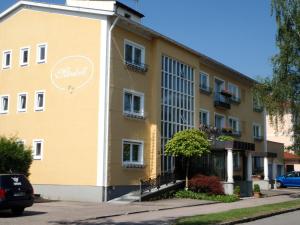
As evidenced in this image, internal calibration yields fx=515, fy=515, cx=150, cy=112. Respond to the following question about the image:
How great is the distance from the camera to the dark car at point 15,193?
18.2m

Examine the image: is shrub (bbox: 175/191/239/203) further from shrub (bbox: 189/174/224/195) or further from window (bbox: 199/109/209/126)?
window (bbox: 199/109/209/126)

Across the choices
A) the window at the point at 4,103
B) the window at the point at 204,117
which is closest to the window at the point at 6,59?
the window at the point at 4,103

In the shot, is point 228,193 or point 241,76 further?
point 241,76

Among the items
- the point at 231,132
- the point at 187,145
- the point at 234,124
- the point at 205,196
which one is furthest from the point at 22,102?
the point at 234,124

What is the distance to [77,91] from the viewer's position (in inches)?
1082

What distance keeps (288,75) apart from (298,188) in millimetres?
18790

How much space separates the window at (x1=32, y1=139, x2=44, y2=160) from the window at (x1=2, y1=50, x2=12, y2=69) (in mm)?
5498

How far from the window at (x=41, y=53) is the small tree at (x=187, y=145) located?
8.66 m

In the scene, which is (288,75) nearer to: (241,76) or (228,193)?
(228,193)

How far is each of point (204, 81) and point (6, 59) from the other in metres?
13.9

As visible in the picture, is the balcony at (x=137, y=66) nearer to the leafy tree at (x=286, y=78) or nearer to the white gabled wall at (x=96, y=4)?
the white gabled wall at (x=96, y=4)

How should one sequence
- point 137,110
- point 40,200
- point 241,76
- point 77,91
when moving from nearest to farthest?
point 40,200 < point 77,91 < point 137,110 < point 241,76

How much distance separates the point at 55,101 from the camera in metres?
28.2

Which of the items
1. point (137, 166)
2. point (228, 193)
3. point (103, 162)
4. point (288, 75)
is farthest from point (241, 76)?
point (103, 162)
